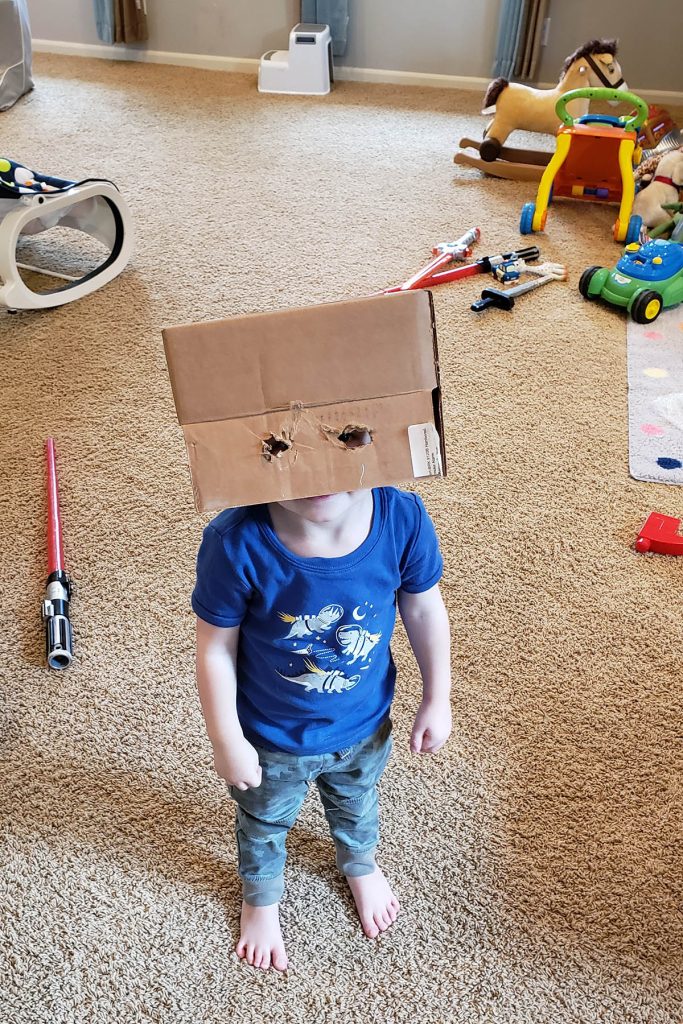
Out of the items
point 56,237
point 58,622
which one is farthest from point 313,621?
point 56,237

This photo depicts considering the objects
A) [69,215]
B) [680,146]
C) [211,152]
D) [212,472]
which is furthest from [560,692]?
[211,152]

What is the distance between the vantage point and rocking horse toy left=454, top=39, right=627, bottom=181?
286 centimetres

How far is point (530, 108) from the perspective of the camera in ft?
9.55

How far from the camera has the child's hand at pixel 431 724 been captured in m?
0.96

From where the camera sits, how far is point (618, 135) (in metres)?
2.56

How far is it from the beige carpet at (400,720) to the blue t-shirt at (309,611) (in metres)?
0.30

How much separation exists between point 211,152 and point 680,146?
151 centimetres

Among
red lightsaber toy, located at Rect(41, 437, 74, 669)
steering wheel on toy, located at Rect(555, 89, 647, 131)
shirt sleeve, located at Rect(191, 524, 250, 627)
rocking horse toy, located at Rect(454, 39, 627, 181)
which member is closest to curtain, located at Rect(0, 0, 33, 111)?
rocking horse toy, located at Rect(454, 39, 627, 181)

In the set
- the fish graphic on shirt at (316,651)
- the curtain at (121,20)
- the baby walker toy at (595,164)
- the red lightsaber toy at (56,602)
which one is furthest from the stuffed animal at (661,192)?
the curtain at (121,20)

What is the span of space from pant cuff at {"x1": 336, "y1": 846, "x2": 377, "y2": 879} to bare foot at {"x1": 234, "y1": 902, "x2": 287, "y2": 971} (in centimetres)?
9

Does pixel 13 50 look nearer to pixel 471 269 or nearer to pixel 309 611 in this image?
pixel 471 269

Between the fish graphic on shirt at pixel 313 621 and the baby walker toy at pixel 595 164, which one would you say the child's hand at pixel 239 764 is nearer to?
the fish graphic on shirt at pixel 313 621

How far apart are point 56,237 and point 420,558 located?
2.07 meters

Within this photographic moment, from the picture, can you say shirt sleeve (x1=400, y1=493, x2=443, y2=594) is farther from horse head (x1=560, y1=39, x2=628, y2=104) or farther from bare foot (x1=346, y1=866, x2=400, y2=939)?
horse head (x1=560, y1=39, x2=628, y2=104)
